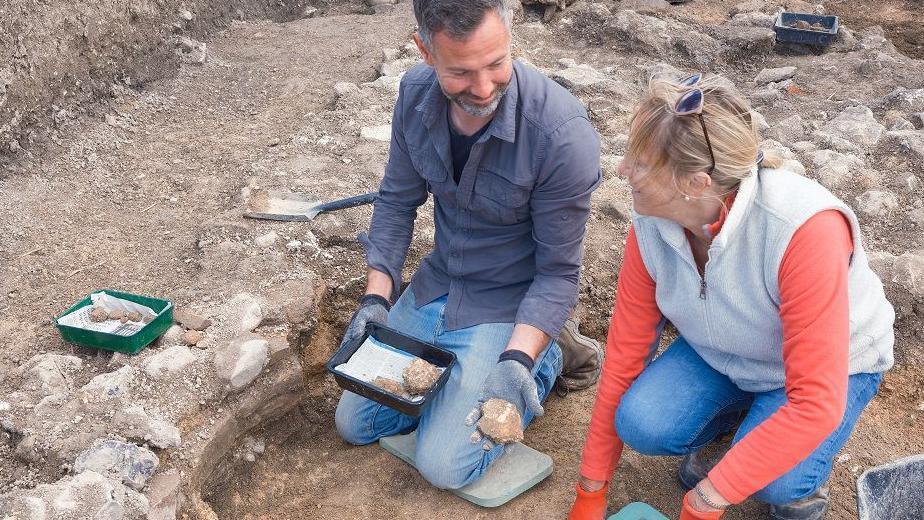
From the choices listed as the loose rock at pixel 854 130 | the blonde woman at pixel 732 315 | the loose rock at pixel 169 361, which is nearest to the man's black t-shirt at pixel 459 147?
the blonde woman at pixel 732 315

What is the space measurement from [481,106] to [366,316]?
88 cm

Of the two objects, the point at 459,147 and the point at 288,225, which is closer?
the point at 459,147

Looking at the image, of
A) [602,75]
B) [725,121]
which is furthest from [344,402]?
[602,75]

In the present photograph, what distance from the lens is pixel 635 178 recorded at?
207cm

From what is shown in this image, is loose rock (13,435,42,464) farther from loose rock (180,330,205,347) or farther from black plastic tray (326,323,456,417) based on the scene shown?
black plastic tray (326,323,456,417)

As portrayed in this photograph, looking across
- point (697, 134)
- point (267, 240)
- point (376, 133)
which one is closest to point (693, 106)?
point (697, 134)

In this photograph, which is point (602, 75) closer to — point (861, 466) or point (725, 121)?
point (861, 466)

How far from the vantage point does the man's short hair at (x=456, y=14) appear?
2312 mm

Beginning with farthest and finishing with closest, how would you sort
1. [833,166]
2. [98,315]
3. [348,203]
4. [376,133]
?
1. [376,133]
2. [833,166]
3. [348,203]
4. [98,315]

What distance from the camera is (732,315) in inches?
88.2

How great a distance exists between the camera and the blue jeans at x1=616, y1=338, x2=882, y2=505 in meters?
2.32

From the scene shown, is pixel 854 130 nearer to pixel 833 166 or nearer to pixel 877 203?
pixel 833 166

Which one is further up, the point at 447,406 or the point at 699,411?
the point at 699,411

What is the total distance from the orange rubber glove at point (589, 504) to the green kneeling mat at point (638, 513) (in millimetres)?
74
